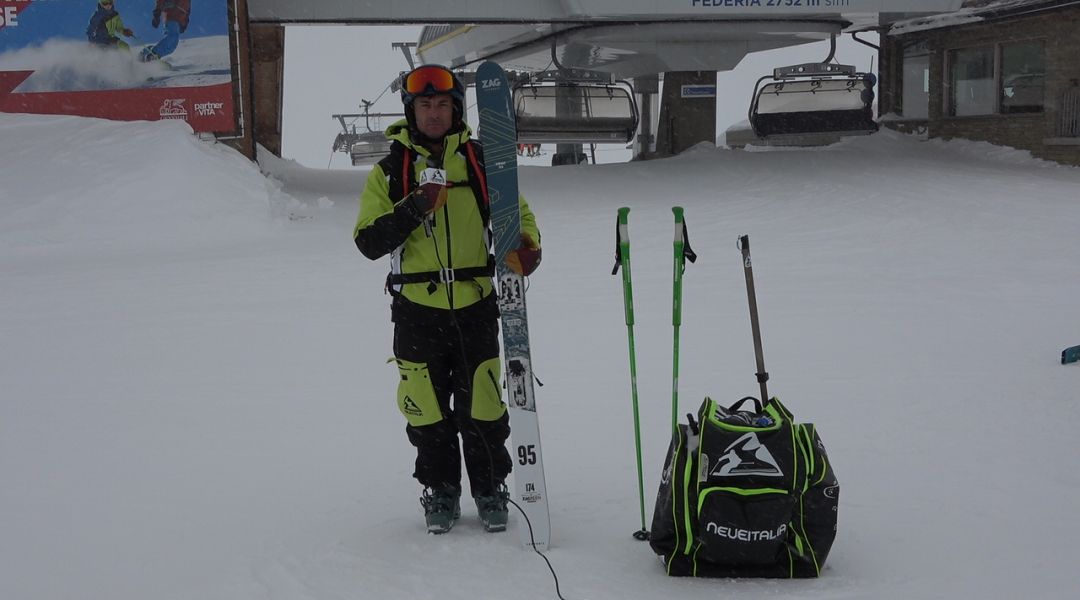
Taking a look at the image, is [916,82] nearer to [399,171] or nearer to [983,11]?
[983,11]

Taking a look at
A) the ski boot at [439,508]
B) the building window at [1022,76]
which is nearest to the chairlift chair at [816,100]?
the building window at [1022,76]

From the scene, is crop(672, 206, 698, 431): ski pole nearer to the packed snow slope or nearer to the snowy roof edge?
the packed snow slope

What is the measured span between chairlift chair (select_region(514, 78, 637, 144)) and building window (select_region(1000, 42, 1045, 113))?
730cm


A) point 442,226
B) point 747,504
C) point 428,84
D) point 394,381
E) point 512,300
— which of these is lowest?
point 394,381

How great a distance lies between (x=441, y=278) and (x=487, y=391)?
453mm

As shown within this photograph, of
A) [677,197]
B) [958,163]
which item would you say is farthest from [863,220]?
[958,163]

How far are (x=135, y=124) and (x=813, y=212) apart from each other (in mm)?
9365

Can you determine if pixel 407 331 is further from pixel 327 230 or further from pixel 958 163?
pixel 958 163

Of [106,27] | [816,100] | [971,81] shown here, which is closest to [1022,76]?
[971,81]

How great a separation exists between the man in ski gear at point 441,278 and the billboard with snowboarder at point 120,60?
41.6 feet

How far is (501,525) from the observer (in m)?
4.16

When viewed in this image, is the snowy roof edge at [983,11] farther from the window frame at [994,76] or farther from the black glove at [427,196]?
the black glove at [427,196]

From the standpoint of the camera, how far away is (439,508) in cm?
412

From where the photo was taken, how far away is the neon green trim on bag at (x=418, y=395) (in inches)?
159
